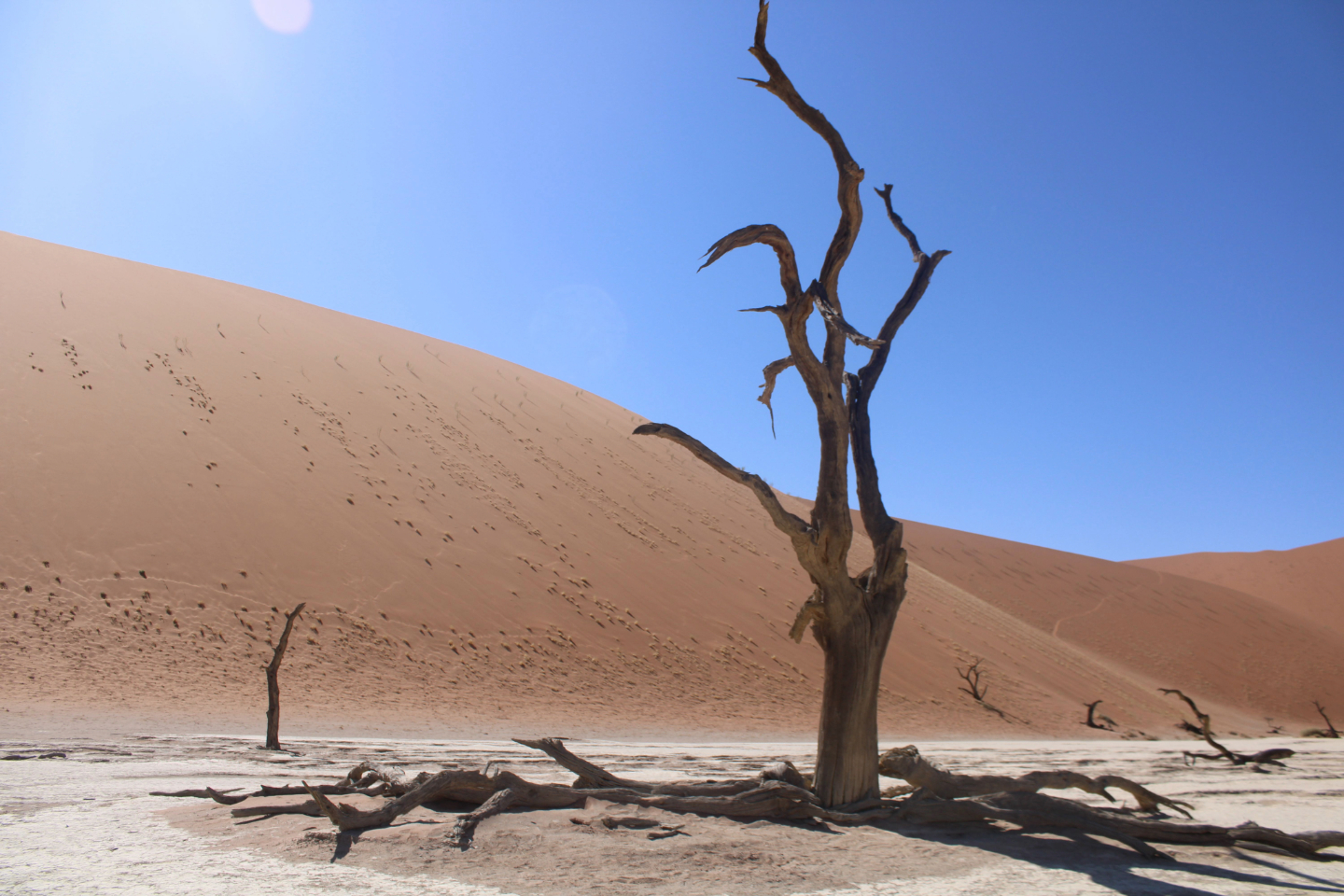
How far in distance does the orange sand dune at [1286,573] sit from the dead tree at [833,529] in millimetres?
65106

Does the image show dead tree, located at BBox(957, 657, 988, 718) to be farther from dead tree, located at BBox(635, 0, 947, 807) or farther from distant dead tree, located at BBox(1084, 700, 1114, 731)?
dead tree, located at BBox(635, 0, 947, 807)

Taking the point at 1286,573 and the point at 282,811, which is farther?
the point at 1286,573

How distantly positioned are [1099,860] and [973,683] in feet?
65.3

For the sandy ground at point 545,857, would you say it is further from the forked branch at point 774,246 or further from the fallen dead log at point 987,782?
the forked branch at point 774,246

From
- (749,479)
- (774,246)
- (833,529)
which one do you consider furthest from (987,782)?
(774,246)

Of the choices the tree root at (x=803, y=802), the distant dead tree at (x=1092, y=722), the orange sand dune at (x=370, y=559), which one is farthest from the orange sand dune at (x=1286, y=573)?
the tree root at (x=803, y=802)

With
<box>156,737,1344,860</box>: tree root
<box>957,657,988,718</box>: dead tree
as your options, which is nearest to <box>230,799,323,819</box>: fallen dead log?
<box>156,737,1344,860</box>: tree root

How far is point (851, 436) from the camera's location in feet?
21.0

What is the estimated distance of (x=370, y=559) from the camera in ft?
64.8

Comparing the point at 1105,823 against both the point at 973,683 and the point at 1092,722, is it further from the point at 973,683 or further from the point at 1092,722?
the point at 1092,722

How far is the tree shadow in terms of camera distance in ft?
13.7

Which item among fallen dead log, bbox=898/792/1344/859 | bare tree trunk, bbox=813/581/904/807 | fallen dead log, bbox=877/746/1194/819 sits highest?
bare tree trunk, bbox=813/581/904/807

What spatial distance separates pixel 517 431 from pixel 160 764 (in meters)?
23.4

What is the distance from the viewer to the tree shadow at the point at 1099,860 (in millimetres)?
4180
